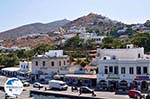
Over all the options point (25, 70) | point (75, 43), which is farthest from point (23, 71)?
point (75, 43)

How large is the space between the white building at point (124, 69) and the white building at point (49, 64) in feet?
42.3

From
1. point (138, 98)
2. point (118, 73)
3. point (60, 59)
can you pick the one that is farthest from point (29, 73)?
point (138, 98)

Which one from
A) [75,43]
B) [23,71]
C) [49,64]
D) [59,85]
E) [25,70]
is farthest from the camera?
[75,43]

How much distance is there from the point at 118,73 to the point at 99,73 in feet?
10.5

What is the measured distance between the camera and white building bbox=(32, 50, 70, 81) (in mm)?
69562

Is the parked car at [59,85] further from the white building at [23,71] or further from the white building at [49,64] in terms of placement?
the white building at [23,71]

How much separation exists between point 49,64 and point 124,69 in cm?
1939

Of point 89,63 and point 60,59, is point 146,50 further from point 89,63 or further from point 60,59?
point 60,59

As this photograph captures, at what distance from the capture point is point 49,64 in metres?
70.2

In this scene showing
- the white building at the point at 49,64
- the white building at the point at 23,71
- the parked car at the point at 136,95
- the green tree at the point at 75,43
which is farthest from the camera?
the green tree at the point at 75,43

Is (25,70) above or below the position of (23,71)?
above

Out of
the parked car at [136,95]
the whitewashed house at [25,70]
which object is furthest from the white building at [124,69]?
the whitewashed house at [25,70]

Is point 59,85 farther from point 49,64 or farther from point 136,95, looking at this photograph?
point 136,95

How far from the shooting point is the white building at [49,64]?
69562 millimetres
